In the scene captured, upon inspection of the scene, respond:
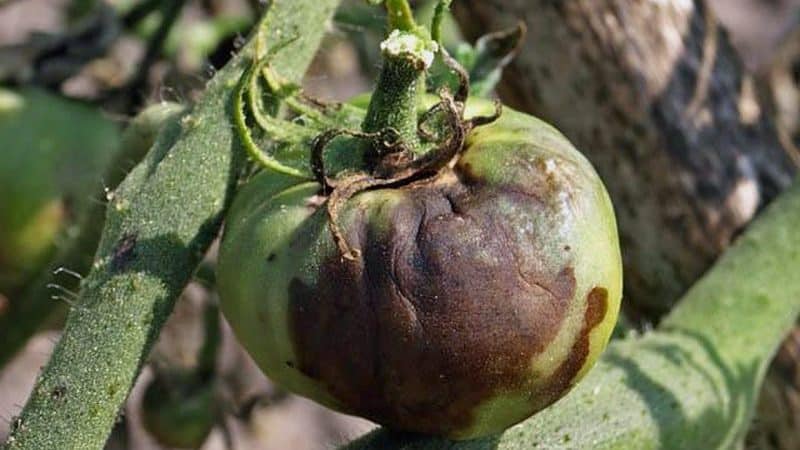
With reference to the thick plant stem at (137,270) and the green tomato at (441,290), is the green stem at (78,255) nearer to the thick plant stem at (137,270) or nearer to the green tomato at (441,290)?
the thick plant stem at (137,270)

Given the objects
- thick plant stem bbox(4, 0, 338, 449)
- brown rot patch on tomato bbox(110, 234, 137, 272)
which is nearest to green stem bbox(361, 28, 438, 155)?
thick plant stem bbox(4, 0, 338, 449)

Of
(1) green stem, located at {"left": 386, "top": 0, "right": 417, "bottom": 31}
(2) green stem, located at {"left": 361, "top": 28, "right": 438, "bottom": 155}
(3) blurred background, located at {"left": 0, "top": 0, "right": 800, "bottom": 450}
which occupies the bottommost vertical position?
(3) blurred background, located at {"left": 0, "top": 0, "right": 800, "bottom": 450}

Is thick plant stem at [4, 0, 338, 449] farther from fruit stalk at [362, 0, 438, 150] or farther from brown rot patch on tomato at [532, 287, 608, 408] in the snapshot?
brown rot patch on tomato at [532, 287, 608, 408]

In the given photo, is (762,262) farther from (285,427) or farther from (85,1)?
(285,427)

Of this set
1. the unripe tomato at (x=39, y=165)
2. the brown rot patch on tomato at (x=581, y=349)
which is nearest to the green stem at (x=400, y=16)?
the brown rot patch on tomato at (x=581, y=349)

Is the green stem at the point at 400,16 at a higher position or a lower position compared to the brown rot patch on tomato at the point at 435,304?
higher

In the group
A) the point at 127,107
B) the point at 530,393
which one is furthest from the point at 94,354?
the point at 127,107

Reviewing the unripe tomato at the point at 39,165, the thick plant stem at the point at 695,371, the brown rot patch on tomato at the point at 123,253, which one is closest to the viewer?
the brown rot patch on tomato at the point at 123,253
